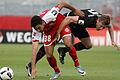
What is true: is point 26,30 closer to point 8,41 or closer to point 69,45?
point 8,41

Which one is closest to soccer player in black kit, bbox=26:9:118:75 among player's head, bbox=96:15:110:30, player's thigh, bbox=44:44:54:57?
player's head, bbox=96:15:110:30

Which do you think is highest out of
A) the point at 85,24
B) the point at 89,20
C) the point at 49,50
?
the point at 89,20

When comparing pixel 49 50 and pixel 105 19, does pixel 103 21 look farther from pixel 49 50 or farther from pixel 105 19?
pixel 49 50

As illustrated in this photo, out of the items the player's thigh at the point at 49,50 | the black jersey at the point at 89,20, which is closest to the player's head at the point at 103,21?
the black jersey at the point at 89,20

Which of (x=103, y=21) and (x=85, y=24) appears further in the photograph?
(x=85, y=24)

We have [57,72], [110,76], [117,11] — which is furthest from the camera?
[117,11]

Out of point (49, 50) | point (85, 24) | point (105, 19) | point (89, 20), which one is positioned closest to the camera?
point (49, 50)

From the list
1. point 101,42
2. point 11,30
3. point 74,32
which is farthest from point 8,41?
point 74,32

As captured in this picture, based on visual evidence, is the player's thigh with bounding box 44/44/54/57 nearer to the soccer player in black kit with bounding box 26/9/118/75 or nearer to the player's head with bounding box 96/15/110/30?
the soccer player in black kit with bounding box 26/9/118/75

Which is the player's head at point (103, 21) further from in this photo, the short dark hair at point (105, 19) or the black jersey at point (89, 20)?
the black jersey at point (89, 20)

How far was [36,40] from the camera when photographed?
494 inches

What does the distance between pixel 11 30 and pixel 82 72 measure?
16.8 meters

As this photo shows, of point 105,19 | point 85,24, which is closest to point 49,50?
point 85,24

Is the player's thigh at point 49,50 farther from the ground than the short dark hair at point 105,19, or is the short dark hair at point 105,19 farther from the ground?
the short dark hair at point 105,19
